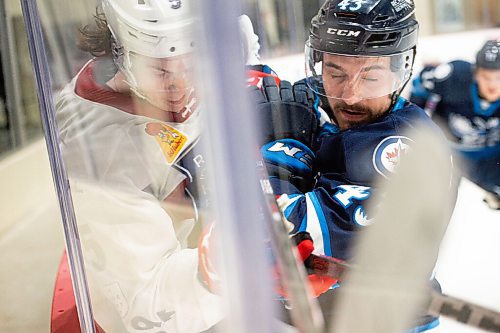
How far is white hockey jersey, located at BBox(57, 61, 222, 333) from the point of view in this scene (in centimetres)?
46

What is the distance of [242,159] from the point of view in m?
0.36

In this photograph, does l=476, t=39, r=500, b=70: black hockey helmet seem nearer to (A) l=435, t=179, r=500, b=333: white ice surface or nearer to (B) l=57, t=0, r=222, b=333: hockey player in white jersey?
(A) l=435, t=179, r=500, b=333: white ice surface

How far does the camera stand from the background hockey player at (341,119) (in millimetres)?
414

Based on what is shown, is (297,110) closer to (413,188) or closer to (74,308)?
(413,188)

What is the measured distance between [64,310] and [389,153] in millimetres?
381

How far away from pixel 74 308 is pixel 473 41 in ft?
1.37

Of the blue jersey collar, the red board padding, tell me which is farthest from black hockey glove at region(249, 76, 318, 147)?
the red board padding

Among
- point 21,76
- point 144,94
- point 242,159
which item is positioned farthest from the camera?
point 21,76

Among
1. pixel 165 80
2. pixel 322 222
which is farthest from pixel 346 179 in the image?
pixel 165 80

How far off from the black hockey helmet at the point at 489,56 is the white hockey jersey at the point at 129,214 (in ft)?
0.60

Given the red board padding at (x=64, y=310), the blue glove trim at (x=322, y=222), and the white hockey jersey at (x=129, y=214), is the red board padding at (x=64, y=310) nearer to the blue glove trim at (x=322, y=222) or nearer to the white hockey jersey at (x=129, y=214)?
the white hockey jersey at (x=129, y=214)

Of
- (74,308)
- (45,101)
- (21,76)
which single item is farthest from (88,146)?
(21,76)

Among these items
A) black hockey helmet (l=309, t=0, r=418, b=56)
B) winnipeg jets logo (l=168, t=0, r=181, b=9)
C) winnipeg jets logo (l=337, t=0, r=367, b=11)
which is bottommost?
black hockey helmet (l=309, t=0, r=418, b=56)

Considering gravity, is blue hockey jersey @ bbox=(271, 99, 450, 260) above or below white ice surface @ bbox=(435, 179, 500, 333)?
above
